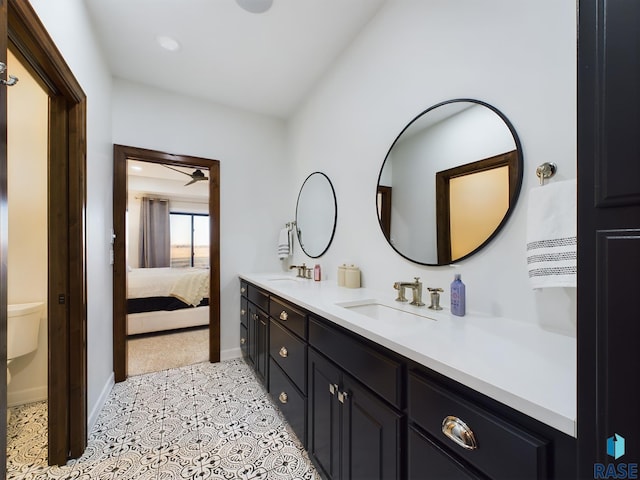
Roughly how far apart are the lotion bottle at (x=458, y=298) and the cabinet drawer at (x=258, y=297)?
1.28 m

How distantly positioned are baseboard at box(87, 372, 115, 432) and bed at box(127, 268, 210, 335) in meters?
1.30

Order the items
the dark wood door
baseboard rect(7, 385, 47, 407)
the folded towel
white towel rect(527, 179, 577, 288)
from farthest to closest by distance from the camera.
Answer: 1. the folded towel
2. baseboard rect(7, 385, 47, 407)
3. white towel rect(527, 179, 577, 288)
4. the dark wood door

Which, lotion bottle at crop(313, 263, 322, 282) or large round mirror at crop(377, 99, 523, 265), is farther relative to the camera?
lotion bottle at crop(313, 263, 322, 282)

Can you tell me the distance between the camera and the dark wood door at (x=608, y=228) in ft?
1.35

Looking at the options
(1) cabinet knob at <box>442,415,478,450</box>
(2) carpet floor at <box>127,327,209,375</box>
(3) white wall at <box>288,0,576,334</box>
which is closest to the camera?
(1) cabinet knob at <box>442,415,478,450</box>

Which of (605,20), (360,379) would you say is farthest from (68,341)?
(605,20)

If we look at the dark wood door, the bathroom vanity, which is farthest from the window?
the dark wood door

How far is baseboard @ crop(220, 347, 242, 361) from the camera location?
9.44ft

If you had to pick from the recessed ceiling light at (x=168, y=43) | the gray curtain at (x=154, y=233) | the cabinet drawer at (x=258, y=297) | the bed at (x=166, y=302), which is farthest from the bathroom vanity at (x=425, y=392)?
the gray curtain at (x=154, y=233)

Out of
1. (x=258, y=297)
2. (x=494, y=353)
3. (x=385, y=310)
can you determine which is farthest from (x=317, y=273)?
(x=494, y=353)

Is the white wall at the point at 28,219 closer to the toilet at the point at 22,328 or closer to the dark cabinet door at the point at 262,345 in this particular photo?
the toilet at the point at 22,328

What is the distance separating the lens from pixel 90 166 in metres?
1.79

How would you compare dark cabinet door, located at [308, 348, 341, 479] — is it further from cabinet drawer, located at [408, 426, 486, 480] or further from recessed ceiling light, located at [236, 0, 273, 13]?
recessed ceiling light, located at [236, 0, 273, 13]

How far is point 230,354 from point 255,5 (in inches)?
118
